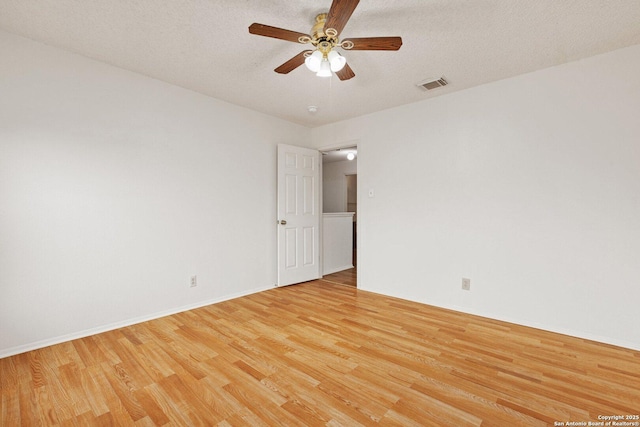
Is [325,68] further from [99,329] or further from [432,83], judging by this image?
[99,329]

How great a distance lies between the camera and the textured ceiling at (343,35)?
6.26 ft

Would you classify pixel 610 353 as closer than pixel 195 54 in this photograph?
Yes

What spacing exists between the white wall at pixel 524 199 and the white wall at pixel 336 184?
4.45 meters

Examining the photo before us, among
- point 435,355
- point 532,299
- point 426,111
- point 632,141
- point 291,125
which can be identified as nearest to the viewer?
point 435,355

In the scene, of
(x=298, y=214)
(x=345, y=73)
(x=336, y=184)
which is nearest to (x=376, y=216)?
(x=298, y=214)

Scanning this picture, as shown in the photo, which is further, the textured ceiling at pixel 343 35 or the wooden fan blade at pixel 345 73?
the wooden fan blade at pixel 345 73

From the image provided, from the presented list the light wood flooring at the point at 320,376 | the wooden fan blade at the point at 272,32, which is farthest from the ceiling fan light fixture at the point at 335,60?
the light wood flooring at the point at 320,376

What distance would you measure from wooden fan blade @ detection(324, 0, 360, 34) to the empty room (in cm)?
2

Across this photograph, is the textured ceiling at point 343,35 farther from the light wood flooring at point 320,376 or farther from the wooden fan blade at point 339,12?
the light wood flooring at point 320,376

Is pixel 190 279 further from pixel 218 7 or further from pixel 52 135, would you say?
pixel 218 7

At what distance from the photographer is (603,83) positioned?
2.43 metres

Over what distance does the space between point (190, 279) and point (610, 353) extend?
154 inches

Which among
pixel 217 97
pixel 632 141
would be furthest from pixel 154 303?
pixel 632 141

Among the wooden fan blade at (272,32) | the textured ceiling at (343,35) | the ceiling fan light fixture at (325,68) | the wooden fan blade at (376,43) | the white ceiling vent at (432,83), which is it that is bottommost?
the ceiling fan light fixture at (325,68)
